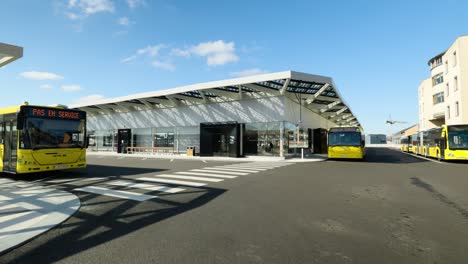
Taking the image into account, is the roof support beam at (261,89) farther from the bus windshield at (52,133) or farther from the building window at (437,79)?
the building window at (437,79)

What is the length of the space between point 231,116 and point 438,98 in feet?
129

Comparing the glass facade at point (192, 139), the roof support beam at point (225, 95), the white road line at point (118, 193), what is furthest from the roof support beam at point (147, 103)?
the white road line at point (118, 193)

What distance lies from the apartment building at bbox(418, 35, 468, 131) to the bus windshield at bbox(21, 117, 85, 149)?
4120cm

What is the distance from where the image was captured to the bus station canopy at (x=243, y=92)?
2031cm

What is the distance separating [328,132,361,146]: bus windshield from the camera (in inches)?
772

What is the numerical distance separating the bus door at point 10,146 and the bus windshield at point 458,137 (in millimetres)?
25359

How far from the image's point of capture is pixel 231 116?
25953 millimetres

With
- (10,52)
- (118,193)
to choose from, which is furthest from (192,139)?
(118,193)

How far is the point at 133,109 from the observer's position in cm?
3416

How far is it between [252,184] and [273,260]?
5548 mm

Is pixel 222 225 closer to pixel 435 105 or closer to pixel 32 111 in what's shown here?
pixel 32 111

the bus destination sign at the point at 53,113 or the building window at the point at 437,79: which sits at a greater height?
the building window at the point at 437,79

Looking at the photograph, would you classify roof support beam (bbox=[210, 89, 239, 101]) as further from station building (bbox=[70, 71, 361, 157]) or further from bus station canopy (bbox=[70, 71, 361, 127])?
station building (bbox=[70, 71, 361, 157])

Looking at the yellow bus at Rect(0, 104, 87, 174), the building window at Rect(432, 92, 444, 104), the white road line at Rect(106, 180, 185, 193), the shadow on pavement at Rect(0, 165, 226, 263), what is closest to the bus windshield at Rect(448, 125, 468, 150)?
the shadow on pavement at Rect(0, 165, 226, 263)
